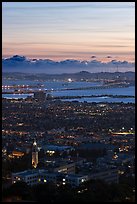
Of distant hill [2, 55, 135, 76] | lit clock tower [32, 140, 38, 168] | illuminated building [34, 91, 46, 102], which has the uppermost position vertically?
distant hill [2, 55, 135, 76]

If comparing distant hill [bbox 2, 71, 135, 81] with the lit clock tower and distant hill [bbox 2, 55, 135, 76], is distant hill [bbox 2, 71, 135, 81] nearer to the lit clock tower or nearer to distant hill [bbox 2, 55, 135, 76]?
distant hill [bbox 2, 55, 135, 76]

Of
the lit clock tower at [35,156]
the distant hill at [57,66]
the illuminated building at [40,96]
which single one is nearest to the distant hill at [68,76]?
the illuminated building at [40,96]

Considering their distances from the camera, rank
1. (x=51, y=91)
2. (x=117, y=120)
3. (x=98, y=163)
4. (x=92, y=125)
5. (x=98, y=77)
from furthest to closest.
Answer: (x=51, y=91) → (x=98, y=77) → (x=92, y=125) → (x=117, y=120) → (x=98, y=163)

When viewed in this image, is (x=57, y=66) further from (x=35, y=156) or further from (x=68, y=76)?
(x=35, y=156)

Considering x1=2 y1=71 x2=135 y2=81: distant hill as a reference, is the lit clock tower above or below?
below

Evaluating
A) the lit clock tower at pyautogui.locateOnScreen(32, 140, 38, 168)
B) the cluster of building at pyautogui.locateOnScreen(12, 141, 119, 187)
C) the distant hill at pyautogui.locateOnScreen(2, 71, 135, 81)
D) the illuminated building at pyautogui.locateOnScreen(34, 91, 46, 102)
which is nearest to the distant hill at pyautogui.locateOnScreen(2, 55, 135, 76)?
the distant hill at pyautogui.locateOnScreen(2, 71, 135, 81)

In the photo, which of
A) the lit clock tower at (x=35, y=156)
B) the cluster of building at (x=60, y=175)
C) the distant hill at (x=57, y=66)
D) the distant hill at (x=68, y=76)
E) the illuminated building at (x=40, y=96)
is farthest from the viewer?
the illuminated building at (x=40, y=96)

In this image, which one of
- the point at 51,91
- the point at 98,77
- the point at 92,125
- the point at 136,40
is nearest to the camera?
the point at 136,40

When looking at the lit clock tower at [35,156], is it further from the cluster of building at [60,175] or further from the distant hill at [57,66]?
the distant hill at [57,66]

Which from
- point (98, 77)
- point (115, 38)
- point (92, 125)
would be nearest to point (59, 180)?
point (115, 38)

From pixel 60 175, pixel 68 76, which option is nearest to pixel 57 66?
pixel 68 76

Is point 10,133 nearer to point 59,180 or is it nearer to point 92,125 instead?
point 92,125
